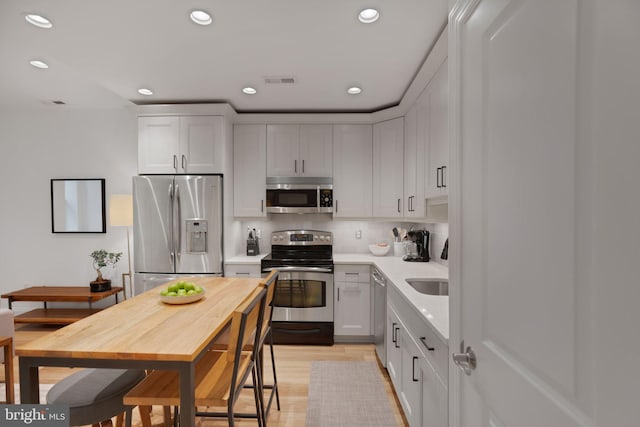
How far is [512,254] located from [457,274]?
→ 366 mm

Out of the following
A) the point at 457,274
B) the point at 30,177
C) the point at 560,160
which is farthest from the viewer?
the point at 30,177

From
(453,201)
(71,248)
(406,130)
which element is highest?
(406,130)

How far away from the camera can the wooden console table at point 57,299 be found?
3617 millimetres

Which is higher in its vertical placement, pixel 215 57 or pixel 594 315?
pixel 215 57

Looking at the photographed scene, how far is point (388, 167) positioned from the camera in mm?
3664

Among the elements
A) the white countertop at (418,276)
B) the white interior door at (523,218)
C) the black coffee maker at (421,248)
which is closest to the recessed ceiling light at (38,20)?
the white interior door at (523,218)

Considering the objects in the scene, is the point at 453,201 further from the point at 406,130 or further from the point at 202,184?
the point at 202,184

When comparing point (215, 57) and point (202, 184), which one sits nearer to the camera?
point (215, 57)

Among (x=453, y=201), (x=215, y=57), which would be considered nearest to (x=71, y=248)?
(x=215, y=57)

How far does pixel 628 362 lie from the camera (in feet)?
1.55

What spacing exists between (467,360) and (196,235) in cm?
305

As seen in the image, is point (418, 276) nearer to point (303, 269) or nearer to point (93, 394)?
point (303, 269)

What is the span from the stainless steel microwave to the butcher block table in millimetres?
2148

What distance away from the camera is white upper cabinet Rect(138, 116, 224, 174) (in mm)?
3533
